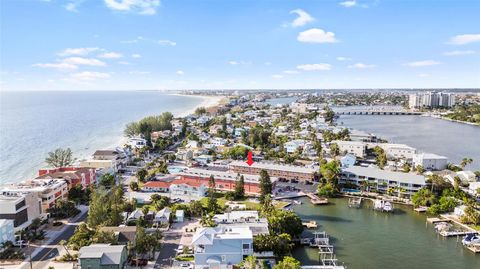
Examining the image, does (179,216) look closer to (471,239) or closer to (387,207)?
(387,207)

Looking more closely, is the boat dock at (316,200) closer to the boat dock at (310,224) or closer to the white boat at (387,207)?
the boat dock at (310,224)

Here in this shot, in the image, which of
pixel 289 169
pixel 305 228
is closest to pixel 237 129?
pixel 289 169

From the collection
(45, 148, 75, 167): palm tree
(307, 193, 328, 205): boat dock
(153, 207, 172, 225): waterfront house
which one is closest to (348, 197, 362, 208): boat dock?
(307, 193, 328, 205): boat dock

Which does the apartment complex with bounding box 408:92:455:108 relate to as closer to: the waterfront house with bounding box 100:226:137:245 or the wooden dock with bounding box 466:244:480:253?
the wooden dock with bounding box 466:244:480:253

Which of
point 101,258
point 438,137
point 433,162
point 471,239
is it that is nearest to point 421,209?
point 471,239

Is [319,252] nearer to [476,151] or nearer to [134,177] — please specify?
[134,177]

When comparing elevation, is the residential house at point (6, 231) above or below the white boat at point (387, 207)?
above

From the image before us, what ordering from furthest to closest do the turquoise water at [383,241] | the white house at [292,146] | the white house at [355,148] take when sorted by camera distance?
the white house at [292,146]
the white house at [355,148]
the turquoise water at [383,241]

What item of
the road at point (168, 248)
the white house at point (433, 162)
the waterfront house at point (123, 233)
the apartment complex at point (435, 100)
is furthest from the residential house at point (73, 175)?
the apartment complex at point (435, 100)
